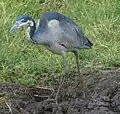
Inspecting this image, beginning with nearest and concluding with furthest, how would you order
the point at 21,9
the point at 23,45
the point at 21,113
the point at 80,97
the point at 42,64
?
the point at 21,113, the point at 80,97, the point at 42,64, the point at 23,45, the point at 21,9

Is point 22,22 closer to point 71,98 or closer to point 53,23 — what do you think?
point 53,23

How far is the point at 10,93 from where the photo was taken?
17.5ft

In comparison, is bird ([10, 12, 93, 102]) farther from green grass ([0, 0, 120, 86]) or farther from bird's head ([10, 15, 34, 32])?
green grass ([0, 0, 120, 86])

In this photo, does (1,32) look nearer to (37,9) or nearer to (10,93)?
(37,9)

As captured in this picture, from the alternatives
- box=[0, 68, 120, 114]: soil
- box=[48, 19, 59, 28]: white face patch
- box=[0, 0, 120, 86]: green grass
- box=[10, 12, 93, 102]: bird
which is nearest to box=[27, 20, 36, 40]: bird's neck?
box=[10, 12, 93, 102]: bird

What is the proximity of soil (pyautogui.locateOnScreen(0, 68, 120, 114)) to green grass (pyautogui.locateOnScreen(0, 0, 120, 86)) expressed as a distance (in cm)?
50

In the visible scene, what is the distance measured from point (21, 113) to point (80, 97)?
66cm

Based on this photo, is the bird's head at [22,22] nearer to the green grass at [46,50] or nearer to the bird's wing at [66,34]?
the bird's wing at [66,34]

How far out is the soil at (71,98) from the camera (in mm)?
4926

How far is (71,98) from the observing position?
527 centimetres

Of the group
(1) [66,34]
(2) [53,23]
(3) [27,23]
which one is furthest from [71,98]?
(3) [27,23]

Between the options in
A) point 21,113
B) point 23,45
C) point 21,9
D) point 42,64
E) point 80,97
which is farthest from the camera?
point 21,9

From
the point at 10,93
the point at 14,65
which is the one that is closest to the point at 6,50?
the point at 14,65

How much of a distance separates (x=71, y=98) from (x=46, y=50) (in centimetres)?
189
